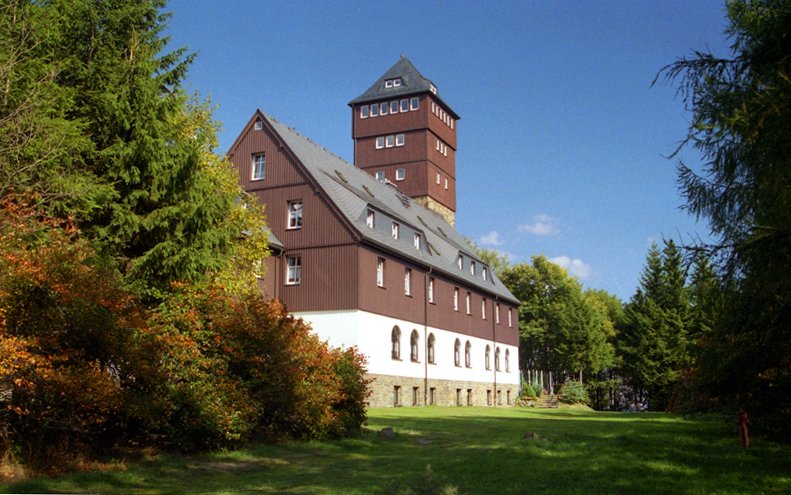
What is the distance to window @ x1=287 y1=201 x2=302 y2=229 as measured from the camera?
37250mm

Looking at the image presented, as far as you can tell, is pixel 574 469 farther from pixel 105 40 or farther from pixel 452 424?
pixel 105 40

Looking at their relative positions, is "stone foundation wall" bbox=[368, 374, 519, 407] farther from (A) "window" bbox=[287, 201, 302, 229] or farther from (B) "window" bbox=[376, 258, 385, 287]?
(A) "window" bbox=[287, 201, 302, 229]

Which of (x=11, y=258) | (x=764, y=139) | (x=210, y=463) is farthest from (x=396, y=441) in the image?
(x=764, y=139)

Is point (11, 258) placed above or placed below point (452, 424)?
above

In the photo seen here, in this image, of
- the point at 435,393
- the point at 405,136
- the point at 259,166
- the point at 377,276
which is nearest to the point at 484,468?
the point at 377,276

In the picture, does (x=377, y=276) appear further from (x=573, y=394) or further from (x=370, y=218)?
(x=573, y=394)

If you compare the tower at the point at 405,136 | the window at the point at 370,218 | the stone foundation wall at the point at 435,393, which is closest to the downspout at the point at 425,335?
the stone foundation wall at the point at 435,393

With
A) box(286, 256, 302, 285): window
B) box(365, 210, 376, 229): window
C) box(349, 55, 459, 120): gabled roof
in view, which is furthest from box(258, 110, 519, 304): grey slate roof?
box(349, 55, 459, 120): gabled roof

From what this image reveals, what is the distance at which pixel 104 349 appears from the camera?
1265cm

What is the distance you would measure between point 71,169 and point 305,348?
7.04 m

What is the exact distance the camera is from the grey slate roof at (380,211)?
3734 centimetres

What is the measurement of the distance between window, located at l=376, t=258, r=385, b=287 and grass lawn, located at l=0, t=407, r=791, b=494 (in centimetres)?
2012

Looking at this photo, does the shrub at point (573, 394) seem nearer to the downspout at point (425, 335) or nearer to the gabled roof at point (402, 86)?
the downspout at point (425, 335)

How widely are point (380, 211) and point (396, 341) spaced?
705cm
